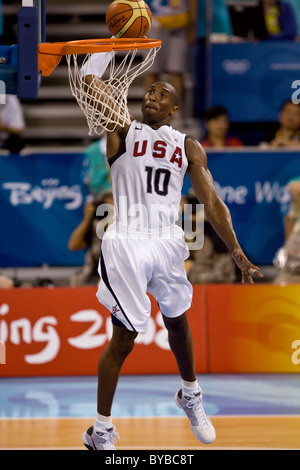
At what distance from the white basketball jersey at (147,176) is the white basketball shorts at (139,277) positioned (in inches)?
4.9

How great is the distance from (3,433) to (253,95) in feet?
17.5

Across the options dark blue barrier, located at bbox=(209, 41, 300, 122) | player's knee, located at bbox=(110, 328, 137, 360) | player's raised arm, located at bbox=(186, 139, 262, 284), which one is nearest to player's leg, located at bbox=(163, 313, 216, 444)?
player's knee, located at bbox=(110, 328, 137, 360)

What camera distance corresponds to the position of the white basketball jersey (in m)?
4.99

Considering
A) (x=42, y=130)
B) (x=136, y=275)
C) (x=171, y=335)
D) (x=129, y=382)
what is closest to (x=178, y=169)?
(x=136, y=275)

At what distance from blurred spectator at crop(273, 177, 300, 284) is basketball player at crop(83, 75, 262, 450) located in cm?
315

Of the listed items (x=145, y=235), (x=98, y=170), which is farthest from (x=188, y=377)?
(x=98, y=170)

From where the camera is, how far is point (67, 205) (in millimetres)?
8680

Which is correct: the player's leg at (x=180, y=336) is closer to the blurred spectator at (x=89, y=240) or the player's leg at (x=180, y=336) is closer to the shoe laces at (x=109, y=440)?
the shoe laces at (x=109, y=440)

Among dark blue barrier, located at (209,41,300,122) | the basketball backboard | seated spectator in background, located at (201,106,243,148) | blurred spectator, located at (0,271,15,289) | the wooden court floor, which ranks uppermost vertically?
the basketball backboard

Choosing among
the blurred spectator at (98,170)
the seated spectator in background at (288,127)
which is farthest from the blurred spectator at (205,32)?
the blurred spectator at (98,170)

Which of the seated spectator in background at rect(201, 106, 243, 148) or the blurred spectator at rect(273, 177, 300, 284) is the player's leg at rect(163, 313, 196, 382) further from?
the seated spectator in background at rect(201, 106, 243, 148)

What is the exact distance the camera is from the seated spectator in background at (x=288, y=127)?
29.2 ft

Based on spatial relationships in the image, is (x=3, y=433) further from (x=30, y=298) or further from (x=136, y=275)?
(x=30, y=298)

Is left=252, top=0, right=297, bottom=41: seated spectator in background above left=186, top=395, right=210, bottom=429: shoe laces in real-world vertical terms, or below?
above
